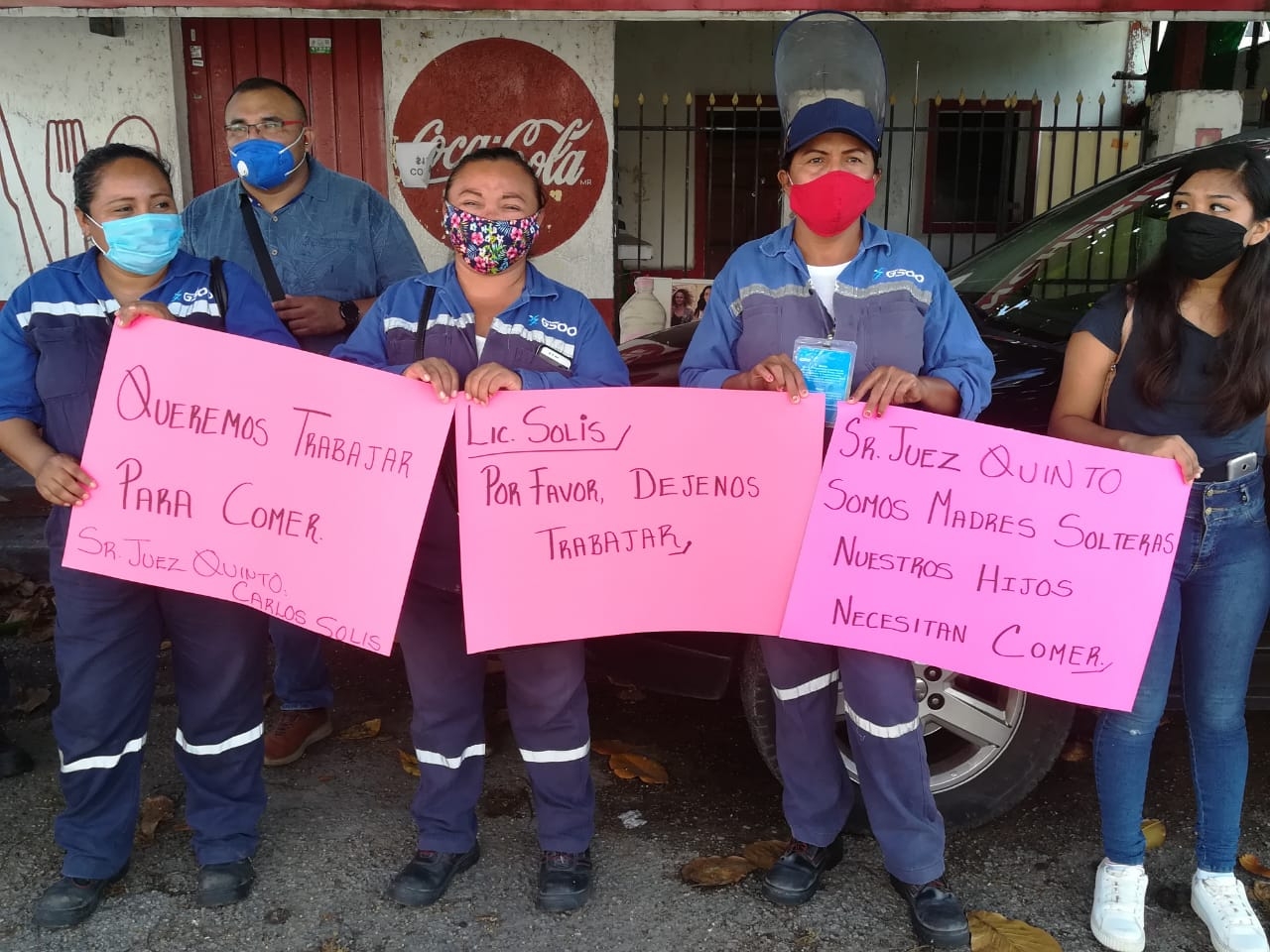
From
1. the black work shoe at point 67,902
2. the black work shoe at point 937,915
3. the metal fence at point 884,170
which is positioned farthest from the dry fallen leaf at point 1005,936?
the metal fence at point 884,170

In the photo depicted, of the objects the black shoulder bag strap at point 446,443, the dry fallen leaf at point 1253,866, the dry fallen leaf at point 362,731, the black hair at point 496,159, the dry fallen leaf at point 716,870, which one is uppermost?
the black hair at point 496,159

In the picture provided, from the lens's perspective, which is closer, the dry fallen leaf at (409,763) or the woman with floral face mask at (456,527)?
the woman with floral face mask at (456,527)

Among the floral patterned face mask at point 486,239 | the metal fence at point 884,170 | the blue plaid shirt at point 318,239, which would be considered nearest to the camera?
the floral patterned face mask at point 486,239

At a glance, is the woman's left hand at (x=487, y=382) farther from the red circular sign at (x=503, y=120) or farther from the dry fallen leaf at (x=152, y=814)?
the red circular sign at (x=503, y=120)

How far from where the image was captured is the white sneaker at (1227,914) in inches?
104

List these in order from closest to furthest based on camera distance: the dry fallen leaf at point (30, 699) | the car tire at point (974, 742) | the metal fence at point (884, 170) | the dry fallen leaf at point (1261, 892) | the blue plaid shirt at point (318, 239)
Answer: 1. the dry fallen leaf at point (1261, 892)
2. the car tire at point (974, 742)
3. the blue plaid shirt at point (318, 239)
4. the dry fallen leaf at point (30, 699)
5. the metal fence at point (884, 170)

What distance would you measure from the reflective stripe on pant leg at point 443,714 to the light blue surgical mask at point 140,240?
99 centimetres

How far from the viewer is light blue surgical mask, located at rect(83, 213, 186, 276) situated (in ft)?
8.66

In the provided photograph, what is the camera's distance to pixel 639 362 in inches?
146

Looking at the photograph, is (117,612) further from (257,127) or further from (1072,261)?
(1072,261)

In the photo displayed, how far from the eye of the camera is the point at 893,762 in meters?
2.66

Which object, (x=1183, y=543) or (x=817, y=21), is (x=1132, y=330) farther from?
(x=817, y=21)

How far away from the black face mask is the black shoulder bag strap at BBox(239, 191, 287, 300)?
95.2 inches

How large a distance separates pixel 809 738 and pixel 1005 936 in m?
0.64
